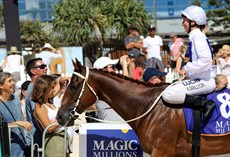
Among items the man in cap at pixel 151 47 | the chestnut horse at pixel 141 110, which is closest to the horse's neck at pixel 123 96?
the chestnut horse at pixel 141 110

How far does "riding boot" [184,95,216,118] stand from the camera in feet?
18.2

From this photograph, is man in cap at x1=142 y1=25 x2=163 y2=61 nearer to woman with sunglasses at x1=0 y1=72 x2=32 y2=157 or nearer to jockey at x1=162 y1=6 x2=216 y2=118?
jockey at x1=162 y1=6 x2=216 y2=118

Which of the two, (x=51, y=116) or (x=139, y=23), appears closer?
(x=51, y=116)

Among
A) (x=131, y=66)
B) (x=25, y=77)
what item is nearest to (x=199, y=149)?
(x=131, y=66)

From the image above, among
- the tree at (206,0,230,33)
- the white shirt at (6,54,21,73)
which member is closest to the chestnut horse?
the white shirt at (6,54,21,73)

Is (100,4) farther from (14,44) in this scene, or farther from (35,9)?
(14,44)

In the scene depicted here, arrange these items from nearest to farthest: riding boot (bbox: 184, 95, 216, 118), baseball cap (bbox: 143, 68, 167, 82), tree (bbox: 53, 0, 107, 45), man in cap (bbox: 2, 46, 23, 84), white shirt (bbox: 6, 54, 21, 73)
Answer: riding boot (bbox: 184, 95, 216, 118) < baseball cap (bbox: 143, 68, 167, 82) < man in cap (bbox: 2, 46, 23, 84) < white shirt (bbox: 6, 54, 21, 73) < tree (bbox: 53, 0, 107, 45)

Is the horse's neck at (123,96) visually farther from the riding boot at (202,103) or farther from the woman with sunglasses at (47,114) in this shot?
the woman with sunglasses at (47,114)

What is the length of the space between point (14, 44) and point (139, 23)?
21.2 m

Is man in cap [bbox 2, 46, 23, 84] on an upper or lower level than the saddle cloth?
upper

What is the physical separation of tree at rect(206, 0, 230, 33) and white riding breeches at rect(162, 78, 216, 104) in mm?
37403

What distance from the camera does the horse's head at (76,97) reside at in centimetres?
574

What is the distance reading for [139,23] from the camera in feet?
119

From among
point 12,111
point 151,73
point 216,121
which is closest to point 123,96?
point 216,121
